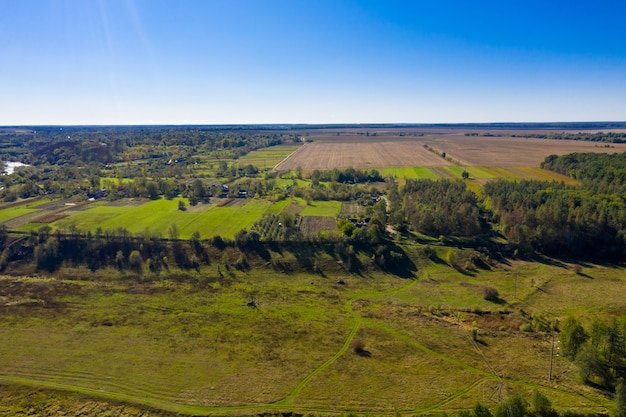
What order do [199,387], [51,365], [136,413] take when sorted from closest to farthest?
[136,413]
[199,387]
[51,365]

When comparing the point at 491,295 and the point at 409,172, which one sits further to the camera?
the point at 409,172

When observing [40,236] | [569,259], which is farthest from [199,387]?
[569,259]

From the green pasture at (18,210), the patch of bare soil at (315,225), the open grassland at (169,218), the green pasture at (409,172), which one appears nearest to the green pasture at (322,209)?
the patch of bare soil at (315,225)

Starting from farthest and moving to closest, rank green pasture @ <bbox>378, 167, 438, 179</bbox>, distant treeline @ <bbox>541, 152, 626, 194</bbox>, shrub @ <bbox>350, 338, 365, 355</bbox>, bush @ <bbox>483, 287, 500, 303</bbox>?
green pasture @ <bbox>378, 167, 438, 179</bbox> → distant treeline @ <bbox>541, 152, 626, 194</bbox> → bush @ <bbox>483, 287, 500, 303</bbox> → shrub @ <bbox>350, 338, 365, 355</bbox>

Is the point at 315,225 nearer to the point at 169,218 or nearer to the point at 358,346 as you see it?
the point at 169,218

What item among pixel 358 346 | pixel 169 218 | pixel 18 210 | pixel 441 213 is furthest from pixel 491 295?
pixel 18 210

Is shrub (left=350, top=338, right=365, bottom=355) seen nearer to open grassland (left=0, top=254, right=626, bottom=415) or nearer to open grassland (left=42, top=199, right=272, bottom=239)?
open grassland (left=0, top=254, right=626, bottom=415)

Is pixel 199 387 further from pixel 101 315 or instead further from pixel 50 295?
pixel 50 295

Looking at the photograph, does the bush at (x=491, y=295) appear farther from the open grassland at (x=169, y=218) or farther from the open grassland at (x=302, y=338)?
the open grassland at (x=169, y=218)

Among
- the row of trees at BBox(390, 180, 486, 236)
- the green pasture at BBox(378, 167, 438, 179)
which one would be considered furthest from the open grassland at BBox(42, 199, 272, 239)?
the green pasture at BBox(378, 167, 438, 179)
